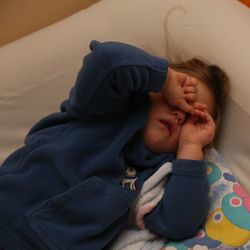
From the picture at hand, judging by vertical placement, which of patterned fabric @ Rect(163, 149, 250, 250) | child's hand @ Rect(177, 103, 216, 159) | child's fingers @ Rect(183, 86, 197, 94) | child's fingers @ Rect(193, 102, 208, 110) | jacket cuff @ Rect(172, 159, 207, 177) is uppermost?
child's fingers @ Rect(183, 86, 197, 94)

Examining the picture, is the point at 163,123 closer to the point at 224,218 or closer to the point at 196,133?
→ the point at 196,133

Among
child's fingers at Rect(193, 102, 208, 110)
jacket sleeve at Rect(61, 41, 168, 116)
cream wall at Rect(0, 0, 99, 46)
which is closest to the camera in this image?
jacket sleeve at Rect(61, 41, 168, 116)

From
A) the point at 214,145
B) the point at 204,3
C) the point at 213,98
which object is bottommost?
the point at 214,145

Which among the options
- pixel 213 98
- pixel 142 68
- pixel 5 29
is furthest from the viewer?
pixel 5 29

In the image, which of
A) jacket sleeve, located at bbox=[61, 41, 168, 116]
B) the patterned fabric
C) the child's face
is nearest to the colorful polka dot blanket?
the patterned fabric

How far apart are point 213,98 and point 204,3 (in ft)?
0.84

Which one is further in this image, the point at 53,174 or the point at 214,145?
the point at 214,145

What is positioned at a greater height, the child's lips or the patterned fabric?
the child's lips

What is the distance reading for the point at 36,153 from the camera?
0.92m

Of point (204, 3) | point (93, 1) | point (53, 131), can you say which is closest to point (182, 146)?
point (53, 131)

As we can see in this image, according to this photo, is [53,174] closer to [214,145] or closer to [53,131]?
[53,131]

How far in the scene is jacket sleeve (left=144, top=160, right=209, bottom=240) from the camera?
0.91 meters

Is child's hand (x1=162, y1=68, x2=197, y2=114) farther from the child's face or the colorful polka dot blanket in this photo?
the colorful polka dot blanket

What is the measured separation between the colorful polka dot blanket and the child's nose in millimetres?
140
